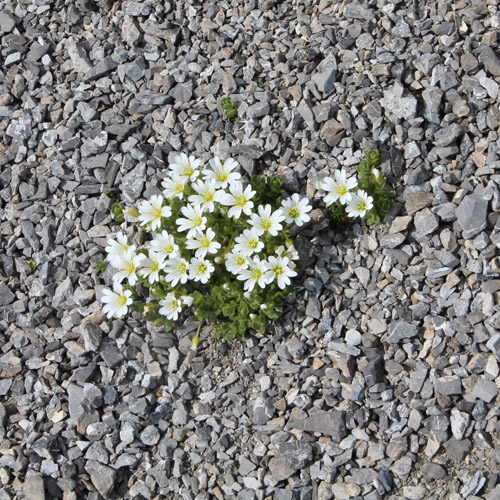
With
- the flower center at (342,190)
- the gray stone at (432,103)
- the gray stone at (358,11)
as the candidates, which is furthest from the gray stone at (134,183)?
the gray stone at (432,103)

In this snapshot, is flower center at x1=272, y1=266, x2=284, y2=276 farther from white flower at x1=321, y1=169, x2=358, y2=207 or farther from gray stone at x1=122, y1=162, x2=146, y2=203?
gray stone at x1=122, y1=162, x2=146, y2=203

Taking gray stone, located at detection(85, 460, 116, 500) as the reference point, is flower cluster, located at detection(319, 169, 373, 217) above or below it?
above

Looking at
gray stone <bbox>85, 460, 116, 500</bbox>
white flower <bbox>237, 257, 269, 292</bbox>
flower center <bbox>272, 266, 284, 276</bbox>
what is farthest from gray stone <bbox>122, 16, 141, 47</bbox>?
gray stone <bbox>85, 460, 116, 500</bbox>

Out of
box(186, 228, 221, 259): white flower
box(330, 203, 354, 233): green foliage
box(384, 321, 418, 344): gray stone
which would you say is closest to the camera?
box(384, 321, 418, 344): gray stone

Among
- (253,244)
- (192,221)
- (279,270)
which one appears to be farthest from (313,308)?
(192,221)

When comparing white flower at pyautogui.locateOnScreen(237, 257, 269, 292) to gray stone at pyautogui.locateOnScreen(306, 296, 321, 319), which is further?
gray stone at pyautogui.locateOnScreen(306, 296, 321, 319)

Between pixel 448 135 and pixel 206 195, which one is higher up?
pixel 206 195

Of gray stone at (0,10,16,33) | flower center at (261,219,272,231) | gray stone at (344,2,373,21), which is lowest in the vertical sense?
flower center at (261,219,272,231)

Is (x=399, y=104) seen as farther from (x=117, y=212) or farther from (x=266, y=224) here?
(x=117, y=212)
